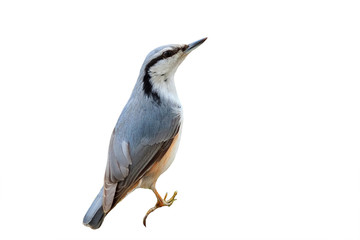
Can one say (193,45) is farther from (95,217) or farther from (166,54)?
(95,217)

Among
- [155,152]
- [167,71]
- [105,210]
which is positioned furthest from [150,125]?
[105,210]

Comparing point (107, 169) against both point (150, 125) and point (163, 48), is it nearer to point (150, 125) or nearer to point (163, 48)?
point (150, 125)

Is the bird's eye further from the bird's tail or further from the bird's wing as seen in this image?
the bird's tail

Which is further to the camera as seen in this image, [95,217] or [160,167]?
[160,167]

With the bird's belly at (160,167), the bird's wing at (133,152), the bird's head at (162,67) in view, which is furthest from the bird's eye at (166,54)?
the bird's belly at (160,167)

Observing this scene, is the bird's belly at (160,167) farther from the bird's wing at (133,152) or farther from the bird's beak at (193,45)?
the bird's beak at (193,45)

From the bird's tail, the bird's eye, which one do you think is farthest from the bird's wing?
the bird's eye

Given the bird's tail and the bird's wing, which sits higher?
the bird's wing

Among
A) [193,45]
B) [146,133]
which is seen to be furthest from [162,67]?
[146,133]
